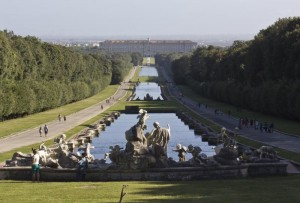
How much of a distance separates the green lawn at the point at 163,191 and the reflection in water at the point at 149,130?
12.7m

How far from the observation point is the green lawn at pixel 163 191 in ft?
62.1

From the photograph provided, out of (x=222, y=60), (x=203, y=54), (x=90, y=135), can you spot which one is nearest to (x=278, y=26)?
(x=222, y=60)

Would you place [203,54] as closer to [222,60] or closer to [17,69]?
[222,60]

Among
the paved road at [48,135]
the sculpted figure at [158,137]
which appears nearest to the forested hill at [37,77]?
the paved road at [48,135]

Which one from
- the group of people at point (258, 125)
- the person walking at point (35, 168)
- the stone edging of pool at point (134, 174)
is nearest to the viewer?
the person walking at point (35, 168)

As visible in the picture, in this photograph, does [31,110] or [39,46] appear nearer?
[31,110]

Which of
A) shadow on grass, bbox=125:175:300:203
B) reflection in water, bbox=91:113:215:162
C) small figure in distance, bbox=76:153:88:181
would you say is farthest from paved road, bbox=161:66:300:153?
small figure in distance, bbox=76:153:88:181

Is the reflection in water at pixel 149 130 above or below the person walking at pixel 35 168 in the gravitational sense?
below

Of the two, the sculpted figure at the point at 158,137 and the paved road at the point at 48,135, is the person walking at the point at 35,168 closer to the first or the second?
the sculpted figure at the point at 158,137

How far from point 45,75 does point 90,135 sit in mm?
41949

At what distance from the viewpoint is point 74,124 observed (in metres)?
61.2

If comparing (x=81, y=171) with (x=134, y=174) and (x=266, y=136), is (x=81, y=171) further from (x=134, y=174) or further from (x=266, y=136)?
(x=266, y=136)

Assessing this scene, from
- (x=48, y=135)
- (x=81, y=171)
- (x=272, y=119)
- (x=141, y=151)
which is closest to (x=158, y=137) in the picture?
(x=141, y=151)

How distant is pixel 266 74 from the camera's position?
7688 centimetres
